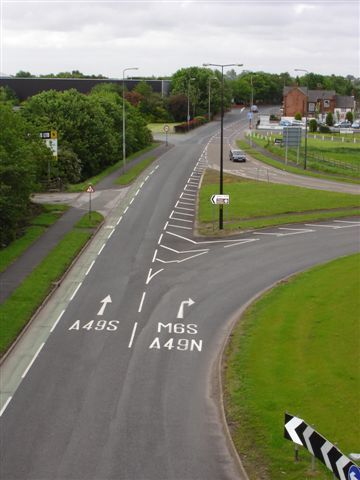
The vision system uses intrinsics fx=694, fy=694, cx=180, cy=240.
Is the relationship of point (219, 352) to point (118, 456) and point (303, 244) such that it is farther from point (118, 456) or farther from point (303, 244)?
point (303, 244)

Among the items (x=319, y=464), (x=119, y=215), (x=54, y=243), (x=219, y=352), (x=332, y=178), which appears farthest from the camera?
(x=332, y=178)

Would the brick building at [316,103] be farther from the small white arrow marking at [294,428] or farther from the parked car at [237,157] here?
the small white arrow marking at [294,428]

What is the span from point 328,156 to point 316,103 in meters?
81.3

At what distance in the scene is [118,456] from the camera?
1795 cm

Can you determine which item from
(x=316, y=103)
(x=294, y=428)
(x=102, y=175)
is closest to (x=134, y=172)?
(x=102, y=175)

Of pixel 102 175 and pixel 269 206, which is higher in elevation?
pixel 102 175

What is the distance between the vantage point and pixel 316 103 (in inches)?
6344

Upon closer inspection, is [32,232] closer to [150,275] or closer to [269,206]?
[150,275]

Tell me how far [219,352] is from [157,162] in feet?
173

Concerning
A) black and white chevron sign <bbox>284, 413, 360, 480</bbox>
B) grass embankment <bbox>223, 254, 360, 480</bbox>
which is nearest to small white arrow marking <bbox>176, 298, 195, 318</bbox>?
grass embankment <bbox>223, 254, 360, 480</bbox>

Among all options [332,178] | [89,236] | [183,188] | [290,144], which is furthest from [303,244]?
[290,144]

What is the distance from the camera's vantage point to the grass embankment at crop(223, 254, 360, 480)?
17875 millimetres

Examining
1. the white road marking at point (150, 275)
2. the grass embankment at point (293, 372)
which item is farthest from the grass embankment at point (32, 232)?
the grass embankment at point (293, 372)

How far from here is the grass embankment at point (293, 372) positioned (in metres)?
17.9
